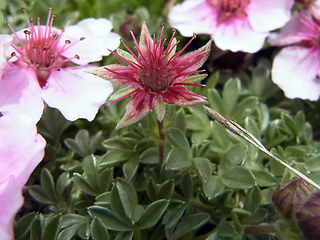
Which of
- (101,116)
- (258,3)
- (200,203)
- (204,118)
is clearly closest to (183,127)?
(204,118)

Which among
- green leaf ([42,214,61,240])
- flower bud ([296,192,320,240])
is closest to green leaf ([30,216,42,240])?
green leaf ([42,214,61,240])

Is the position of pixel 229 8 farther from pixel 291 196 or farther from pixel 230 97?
pixel 291 196

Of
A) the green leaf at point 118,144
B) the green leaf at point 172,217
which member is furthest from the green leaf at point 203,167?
the green leaf at point 118,144

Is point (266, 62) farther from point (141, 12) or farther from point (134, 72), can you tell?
point (134, 72)

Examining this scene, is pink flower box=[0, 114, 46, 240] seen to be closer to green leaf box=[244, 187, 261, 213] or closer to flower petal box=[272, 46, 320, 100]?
green leaf box=[244, 187, 261, 213]

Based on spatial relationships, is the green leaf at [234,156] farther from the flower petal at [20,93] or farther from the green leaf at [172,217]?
the flower petal at [20,93]
